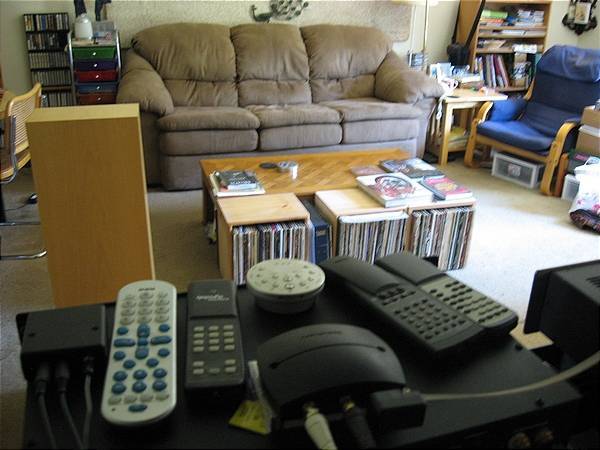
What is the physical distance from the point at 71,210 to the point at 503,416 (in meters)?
1.48

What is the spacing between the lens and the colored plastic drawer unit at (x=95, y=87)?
13.0 ft

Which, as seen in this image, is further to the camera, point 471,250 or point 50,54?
point 50,54

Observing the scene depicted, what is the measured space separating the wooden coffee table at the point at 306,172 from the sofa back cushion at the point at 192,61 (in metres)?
1.23

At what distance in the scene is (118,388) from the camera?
29.7 inches

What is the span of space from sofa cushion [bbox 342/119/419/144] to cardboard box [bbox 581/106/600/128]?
109 centimetres

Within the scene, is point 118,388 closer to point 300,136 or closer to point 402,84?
point 300,136

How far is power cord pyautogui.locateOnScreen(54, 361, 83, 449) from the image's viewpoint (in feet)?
2.33

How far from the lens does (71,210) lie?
6.03ft

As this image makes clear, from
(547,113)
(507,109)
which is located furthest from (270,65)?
(547,113)

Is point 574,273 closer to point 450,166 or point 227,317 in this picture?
point 227,317

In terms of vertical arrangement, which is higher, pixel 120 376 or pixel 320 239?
pixel 120 376

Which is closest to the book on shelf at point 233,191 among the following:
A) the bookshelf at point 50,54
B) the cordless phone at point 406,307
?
the cordless phone at point 406,307

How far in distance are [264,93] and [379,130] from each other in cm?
90

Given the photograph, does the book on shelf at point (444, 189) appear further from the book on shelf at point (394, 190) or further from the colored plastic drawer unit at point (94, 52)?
the colored plastic drawer unit at point (94, 52)
